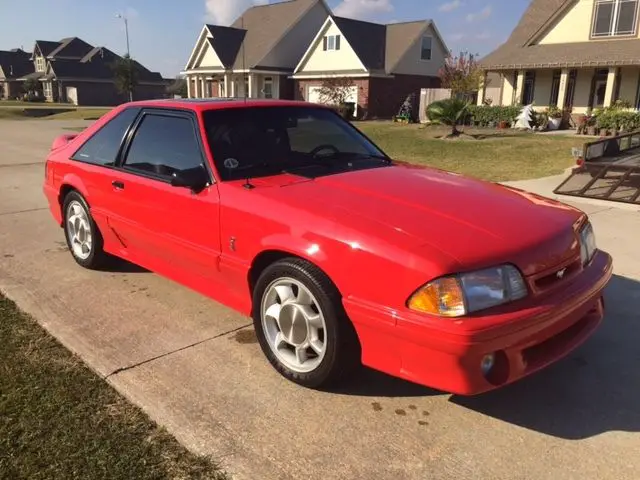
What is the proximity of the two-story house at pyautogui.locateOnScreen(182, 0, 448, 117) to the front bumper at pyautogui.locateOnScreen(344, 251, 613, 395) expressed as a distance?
31.4m

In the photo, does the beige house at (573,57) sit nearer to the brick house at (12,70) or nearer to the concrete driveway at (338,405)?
the concrete driveway at (338,405)

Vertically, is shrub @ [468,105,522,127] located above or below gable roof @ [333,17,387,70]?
below

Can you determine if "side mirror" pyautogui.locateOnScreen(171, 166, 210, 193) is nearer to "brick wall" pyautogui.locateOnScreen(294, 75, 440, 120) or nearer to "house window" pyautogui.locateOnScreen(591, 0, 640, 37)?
"house window" pyautogui.locateOnScreen(591, 0, 640, 37)

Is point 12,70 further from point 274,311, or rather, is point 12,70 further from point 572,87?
point 274,311

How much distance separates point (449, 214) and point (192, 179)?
1.59 m

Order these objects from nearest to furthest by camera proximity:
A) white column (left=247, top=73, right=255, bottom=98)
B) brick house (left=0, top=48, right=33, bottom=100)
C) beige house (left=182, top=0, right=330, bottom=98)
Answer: white column (left=247, top=73, right=255, bottom=98), beige house (left=182, top=0, right=330, bottom=98), brick house (left=0, top=48, right=33, bottom=100)

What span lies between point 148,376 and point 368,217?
1.59 meters

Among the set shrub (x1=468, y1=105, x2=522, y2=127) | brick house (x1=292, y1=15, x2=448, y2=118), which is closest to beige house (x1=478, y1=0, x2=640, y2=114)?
shrub (x1=468, y1=105, x2=522, y2=127)

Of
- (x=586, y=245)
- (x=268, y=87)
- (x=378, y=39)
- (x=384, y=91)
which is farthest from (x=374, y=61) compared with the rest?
(x=586, y=245)

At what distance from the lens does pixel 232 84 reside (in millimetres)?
40281

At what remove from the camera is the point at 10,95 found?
263 feet

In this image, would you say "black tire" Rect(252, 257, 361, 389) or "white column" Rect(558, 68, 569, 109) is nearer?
"black tire" Rect(252, 257, 361, 389)

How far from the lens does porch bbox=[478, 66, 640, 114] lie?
76.9ft

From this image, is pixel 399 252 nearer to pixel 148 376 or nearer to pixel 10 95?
pixel 148 376
